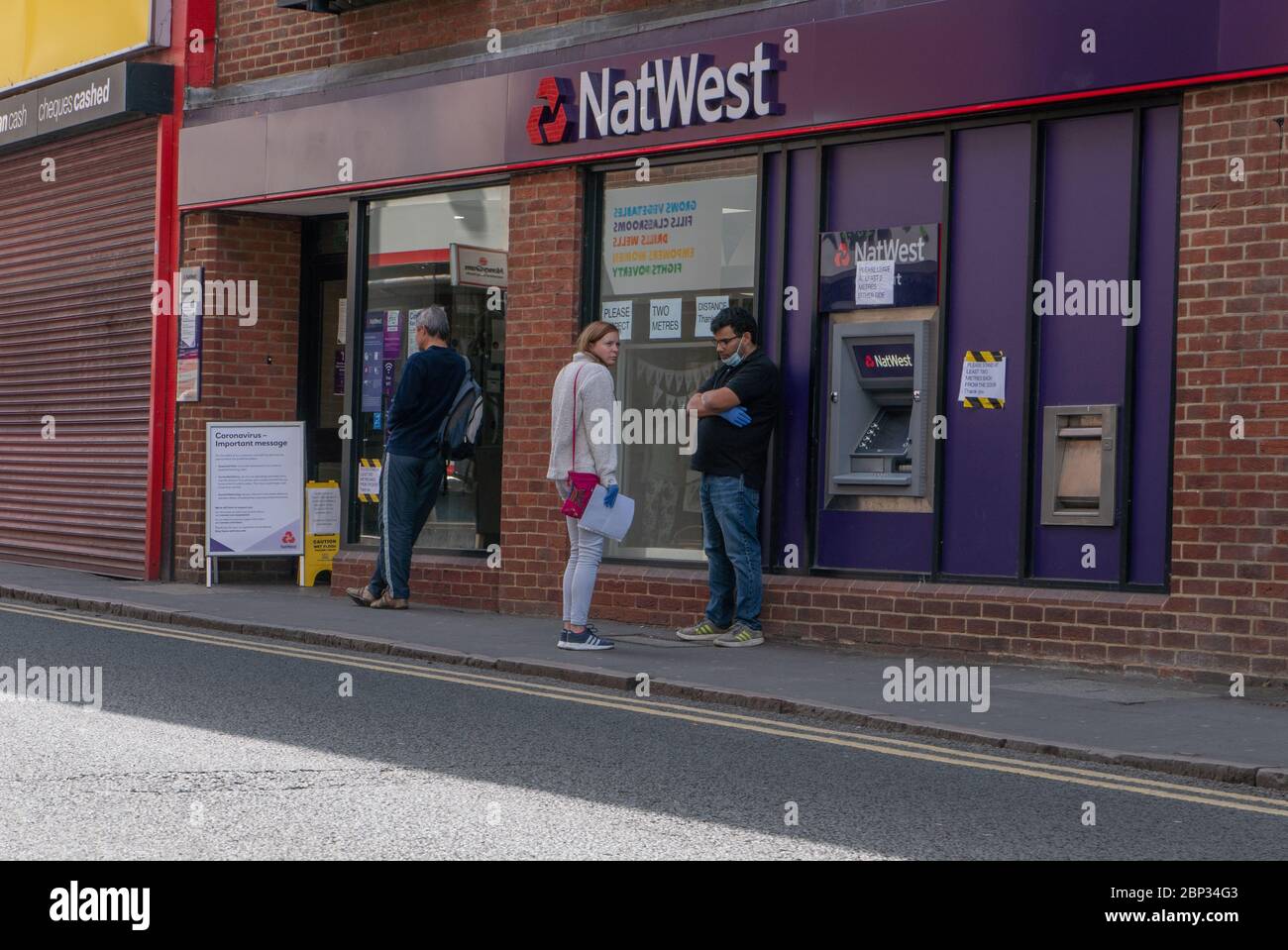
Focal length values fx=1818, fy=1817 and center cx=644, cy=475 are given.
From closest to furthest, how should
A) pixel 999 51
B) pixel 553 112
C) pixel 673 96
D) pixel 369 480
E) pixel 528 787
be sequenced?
pixel 528 787, pixel 999 51, pixel 673 96, pixel 553 112, pixel 369 480

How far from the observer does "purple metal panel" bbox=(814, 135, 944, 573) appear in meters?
11.5

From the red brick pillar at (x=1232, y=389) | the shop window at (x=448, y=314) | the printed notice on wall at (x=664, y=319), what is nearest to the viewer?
the red brick pillar at (x=1232, y=389)

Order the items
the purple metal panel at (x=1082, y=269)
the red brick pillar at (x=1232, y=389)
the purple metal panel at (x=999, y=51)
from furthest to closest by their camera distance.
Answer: the purple metal panel at (x=1082, y=269)
the purple metal panel at (x=999, y=51)
the red brick pillar at (x=1232, y=389)

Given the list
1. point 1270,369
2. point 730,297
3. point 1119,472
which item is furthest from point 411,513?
point 1270,369

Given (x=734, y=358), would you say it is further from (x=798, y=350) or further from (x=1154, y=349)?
(x=1154, y=349)

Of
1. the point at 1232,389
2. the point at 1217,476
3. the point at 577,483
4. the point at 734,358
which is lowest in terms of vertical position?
the point at 577,483

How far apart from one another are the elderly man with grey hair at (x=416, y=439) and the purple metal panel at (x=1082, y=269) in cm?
463

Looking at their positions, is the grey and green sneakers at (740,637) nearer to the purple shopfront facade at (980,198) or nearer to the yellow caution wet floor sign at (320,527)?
the purple shopfront facade at (980,198)

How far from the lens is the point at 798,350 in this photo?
12070 millimetres

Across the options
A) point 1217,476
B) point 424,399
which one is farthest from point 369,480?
point 1217,476

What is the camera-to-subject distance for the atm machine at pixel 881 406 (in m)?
11.5

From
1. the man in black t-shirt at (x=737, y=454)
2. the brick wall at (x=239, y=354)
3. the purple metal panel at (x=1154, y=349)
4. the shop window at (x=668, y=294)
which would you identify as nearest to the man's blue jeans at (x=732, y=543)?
the man in black t-shirt at (x=737, y=454)

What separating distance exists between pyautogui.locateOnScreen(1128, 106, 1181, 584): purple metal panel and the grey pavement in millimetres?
869

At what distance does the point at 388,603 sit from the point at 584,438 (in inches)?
144
